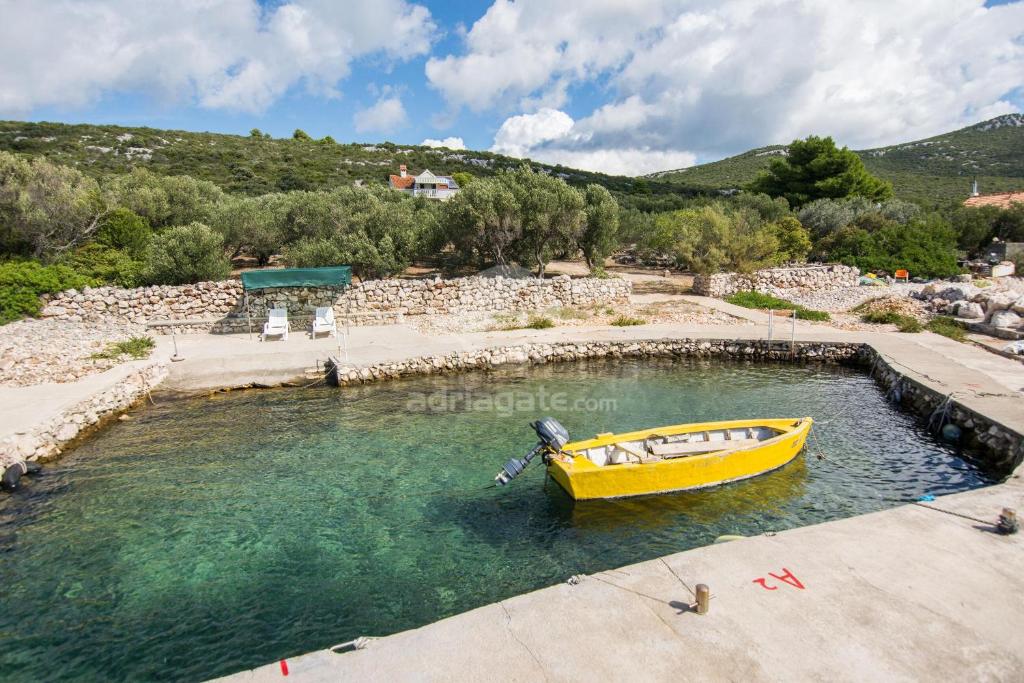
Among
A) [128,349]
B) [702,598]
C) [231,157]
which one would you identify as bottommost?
[702,598]

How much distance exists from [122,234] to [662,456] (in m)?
25.1

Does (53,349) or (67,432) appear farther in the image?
(53,349)

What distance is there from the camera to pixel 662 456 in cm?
939

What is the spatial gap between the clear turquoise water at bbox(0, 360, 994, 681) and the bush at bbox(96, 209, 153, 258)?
44.7 feet

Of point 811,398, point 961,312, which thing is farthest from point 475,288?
point 961,312

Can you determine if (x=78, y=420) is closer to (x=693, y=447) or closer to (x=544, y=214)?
(x=693, y=447)

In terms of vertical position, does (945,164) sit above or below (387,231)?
above

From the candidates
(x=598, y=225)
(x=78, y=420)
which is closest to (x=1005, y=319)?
(x=598, y=225)

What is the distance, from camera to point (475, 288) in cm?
2220

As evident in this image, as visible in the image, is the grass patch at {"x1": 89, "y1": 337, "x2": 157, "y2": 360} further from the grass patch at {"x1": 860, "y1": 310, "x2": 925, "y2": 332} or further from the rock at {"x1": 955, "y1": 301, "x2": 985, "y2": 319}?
the rock at {"x1": 955, "y1": 301, "x2": 985, "y2": 319}

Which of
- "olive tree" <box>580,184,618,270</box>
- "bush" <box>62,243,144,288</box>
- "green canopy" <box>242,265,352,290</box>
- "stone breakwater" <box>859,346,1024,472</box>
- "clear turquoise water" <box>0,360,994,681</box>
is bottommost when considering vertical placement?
"clear turquoise water" <box>0,360,994,681</box>

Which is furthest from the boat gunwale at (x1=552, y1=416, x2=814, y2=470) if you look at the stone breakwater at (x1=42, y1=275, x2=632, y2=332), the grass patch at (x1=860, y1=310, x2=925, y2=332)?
the stone breakwater at (x1=42, y1=275, x2=632, y2=332)

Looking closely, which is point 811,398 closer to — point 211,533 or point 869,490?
point 869,490

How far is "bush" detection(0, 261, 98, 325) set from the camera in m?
17.7
